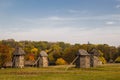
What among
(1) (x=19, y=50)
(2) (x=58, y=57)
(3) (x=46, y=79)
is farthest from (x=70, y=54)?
(3) (x=46, y=79)

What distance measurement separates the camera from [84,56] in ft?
284

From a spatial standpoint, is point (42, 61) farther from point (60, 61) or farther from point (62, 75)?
point (62, 75)

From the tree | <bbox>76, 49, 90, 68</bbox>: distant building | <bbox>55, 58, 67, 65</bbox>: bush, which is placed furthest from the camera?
<bbox>55, 58, 67, 65</bbox>: bush

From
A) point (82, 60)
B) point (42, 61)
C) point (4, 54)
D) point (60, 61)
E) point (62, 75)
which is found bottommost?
point (62, 75)

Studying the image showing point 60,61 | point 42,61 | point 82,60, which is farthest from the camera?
point 60,61

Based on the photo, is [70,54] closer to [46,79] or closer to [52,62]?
[52,62]

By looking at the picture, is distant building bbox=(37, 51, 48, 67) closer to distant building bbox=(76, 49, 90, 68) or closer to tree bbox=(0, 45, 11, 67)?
tree bbox=(0, 45, 11, 67)

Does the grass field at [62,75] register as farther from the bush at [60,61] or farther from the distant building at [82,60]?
the bush at [60,61]

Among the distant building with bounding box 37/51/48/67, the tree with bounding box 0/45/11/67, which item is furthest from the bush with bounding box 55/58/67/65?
the tree with bounding box 0/45/11/67

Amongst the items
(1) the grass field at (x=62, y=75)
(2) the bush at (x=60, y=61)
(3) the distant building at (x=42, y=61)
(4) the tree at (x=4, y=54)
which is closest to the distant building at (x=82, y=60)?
(3) the distant building at (x=42, y=61)

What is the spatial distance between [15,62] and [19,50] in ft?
14.6

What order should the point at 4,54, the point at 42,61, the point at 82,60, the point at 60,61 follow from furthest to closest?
the point at 60,61 < the point at 42,61 < the point at 4,54 < the point at 82,60

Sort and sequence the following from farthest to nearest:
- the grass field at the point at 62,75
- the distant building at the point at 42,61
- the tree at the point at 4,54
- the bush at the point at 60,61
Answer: the bush at the point at 60,61 < the distant building at the point at 42,61 < the tree at the point at 4,54 < the grass field at the point at 62,75

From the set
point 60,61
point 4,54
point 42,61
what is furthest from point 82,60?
point 60,61
